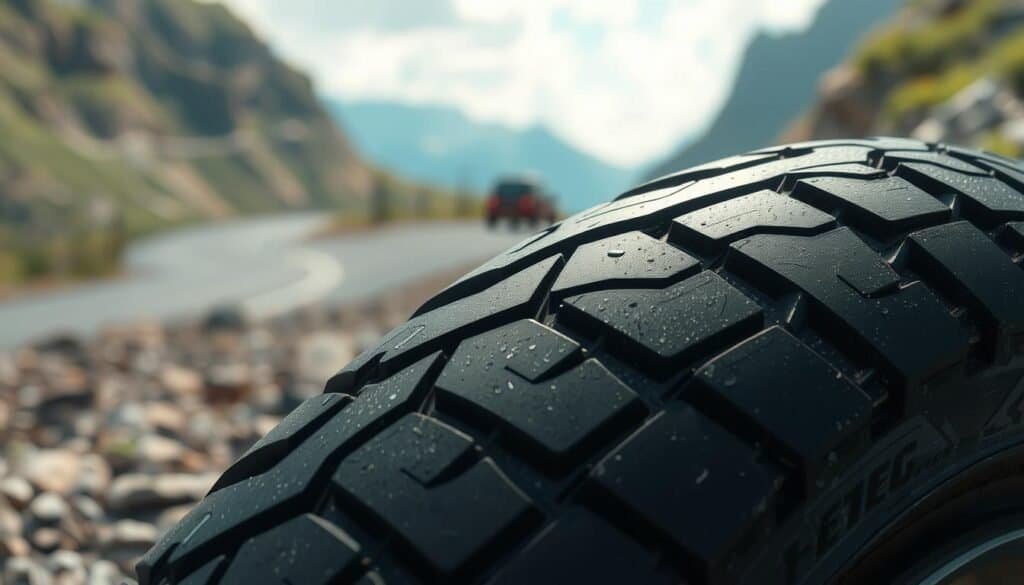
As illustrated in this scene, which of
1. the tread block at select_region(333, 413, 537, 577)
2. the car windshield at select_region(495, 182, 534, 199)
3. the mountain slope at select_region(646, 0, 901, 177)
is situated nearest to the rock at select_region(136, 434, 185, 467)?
the tread block at select_region(333, 413, 537, 577)

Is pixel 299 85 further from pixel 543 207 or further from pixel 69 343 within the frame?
pixel 69 343

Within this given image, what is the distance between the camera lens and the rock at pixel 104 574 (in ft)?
7.18

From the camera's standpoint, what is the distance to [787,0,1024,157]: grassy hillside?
7.06 meters

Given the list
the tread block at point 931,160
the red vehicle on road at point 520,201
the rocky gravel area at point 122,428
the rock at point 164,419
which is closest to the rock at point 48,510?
the rocky gravel area at point 122,428

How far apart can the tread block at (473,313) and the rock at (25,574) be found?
141cm

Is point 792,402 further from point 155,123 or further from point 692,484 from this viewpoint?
point 155,123

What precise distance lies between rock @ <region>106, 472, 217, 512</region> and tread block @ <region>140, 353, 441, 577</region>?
177cm

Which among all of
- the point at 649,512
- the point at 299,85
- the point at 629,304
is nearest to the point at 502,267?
the point at 629,304

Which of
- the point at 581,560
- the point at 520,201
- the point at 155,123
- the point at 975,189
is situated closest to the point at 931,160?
the point at 975,189

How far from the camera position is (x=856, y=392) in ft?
3.17

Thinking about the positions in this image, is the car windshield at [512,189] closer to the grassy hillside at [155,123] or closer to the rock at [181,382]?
the rock at [181,382]

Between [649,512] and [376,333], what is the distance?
18.8ft

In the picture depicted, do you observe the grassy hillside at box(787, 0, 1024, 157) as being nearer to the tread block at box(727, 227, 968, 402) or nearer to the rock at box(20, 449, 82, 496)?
the tread block at box(727, 227, 968, 402)

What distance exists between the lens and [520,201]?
73.4 feet
